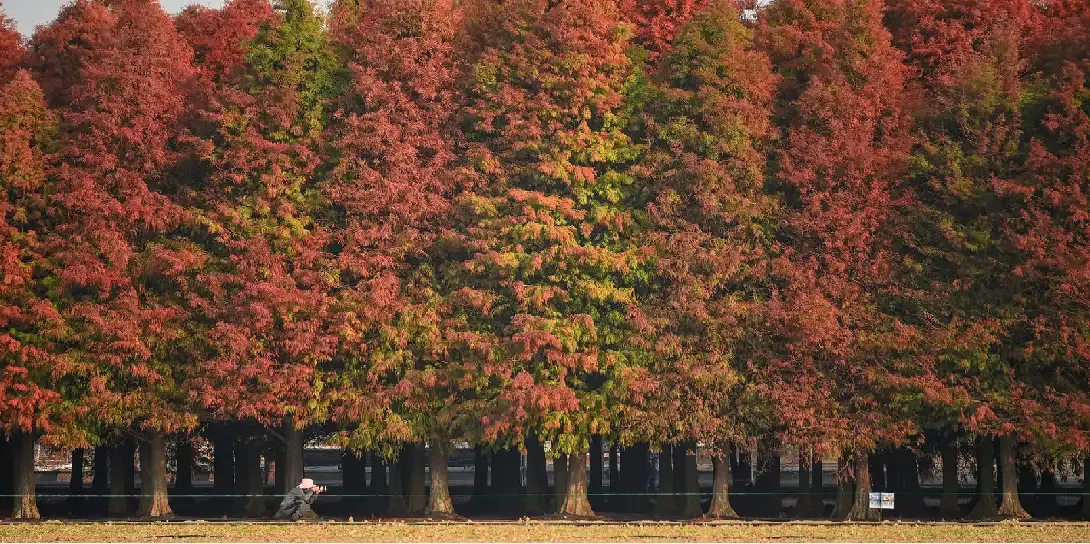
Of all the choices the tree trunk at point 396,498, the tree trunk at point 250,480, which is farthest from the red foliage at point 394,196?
the tree trunk at point 250,480

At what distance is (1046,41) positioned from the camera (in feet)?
146

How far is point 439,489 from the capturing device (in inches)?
1704

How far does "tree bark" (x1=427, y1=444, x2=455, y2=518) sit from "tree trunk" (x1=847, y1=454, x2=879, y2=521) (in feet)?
39.8

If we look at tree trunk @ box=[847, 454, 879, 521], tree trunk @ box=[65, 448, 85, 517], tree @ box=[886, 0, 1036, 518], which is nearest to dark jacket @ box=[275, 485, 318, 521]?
tree trunk @ box=[847, 454, 879, 521]

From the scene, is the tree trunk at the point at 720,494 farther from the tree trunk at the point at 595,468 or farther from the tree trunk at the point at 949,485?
the tree trunk at the point at 595,468

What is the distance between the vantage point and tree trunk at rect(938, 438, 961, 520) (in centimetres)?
4409

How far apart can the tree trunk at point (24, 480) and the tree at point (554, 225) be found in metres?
15.0

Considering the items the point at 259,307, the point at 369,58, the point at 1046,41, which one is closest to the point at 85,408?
the point at 259,307

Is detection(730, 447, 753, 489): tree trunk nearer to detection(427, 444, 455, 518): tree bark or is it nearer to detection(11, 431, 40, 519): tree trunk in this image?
detection(427, 444, 455, 518): tree bark

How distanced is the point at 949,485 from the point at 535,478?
1412 cm

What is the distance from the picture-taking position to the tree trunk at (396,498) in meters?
45.7

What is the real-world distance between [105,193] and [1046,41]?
30.4 metres

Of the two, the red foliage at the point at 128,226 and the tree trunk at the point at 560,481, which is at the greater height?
the red foliage at the point at 128,226

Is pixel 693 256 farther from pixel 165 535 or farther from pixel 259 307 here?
pixel 165 535
